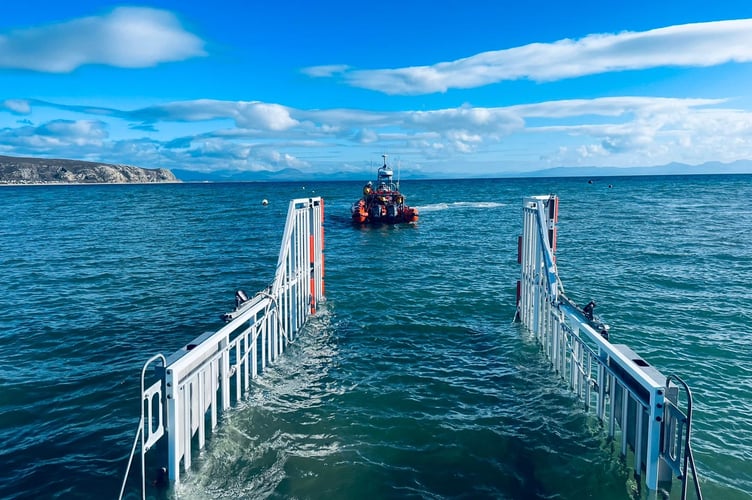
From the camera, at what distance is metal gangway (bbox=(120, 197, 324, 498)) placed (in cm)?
741

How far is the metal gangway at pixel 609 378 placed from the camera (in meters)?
6.61

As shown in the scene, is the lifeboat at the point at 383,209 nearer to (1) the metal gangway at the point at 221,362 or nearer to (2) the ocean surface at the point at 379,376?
(2) the ocean surface at the point at 379,376

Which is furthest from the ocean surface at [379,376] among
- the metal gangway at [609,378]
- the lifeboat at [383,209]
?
the lifeboat at [383,209]

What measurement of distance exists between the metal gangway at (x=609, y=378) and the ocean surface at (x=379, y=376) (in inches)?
23.7

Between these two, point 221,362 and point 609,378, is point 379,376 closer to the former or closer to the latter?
point 221,362

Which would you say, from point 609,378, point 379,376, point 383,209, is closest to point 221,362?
point 379,376

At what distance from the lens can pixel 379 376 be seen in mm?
12953

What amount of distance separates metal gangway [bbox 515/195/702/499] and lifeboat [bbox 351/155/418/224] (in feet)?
120

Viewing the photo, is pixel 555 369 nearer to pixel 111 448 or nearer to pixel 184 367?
pixel 184 367

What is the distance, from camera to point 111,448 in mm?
9477

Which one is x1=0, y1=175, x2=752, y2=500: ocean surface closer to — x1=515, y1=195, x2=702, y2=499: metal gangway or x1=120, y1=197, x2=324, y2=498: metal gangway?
x1=120, y1=197, x2=324, y2=498: metal gangway

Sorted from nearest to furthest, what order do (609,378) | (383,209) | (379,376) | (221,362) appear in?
1. (609,378)
2. (221,362)
3. (379,376)
4. (383,209)

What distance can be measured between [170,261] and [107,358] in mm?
17085

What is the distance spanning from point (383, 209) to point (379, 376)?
40522 millimetres
